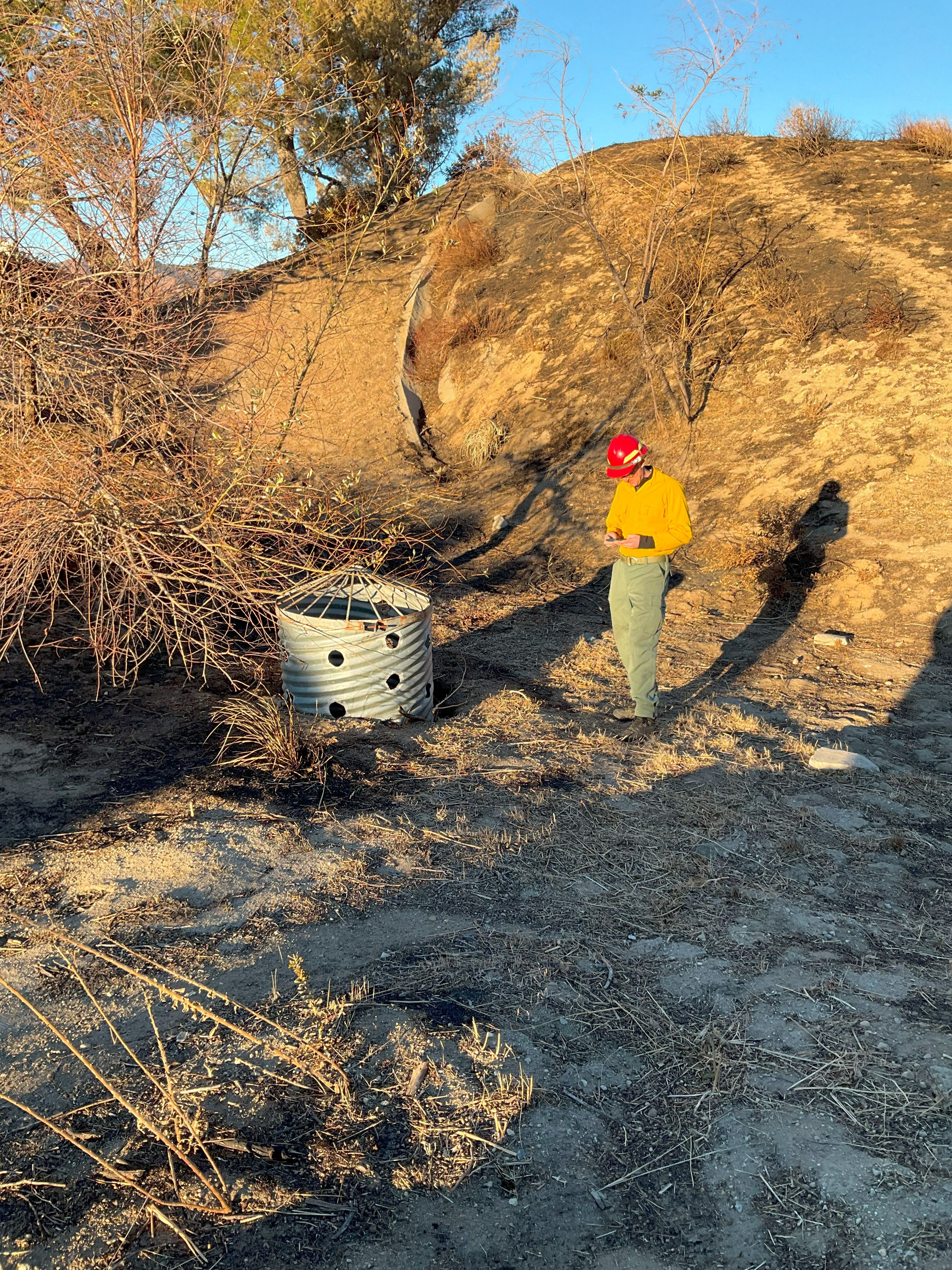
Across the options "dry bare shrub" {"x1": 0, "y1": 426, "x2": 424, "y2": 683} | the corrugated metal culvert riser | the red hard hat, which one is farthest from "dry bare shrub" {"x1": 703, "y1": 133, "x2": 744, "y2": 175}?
the corrugated metal culvert riser

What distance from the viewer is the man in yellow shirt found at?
6395mm

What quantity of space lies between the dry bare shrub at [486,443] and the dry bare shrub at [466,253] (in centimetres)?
505

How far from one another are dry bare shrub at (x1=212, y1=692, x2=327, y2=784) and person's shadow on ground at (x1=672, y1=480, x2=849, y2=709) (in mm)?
3481

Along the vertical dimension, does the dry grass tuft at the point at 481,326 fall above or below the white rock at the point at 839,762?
above

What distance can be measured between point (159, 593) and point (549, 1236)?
15.4 ft

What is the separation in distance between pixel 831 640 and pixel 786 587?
4.17 feet

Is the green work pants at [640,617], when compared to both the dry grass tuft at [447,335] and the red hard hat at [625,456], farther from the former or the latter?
the dry grass tuft at [447,335]

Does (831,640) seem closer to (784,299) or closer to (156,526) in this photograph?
(156,526)

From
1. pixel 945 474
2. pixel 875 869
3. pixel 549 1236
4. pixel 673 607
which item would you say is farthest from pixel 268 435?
pixel 945 474

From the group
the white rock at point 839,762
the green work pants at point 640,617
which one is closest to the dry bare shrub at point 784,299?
the green work pants at point 640,617

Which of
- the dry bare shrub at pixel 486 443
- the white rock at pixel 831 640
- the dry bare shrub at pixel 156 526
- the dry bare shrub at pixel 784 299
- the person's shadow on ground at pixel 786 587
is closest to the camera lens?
the dry bare shrub at pixel 156 526

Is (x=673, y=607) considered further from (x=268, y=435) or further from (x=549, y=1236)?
(x=549, y=1236)

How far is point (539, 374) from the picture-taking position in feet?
51.0

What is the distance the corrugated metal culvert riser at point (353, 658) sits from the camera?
6348mm
